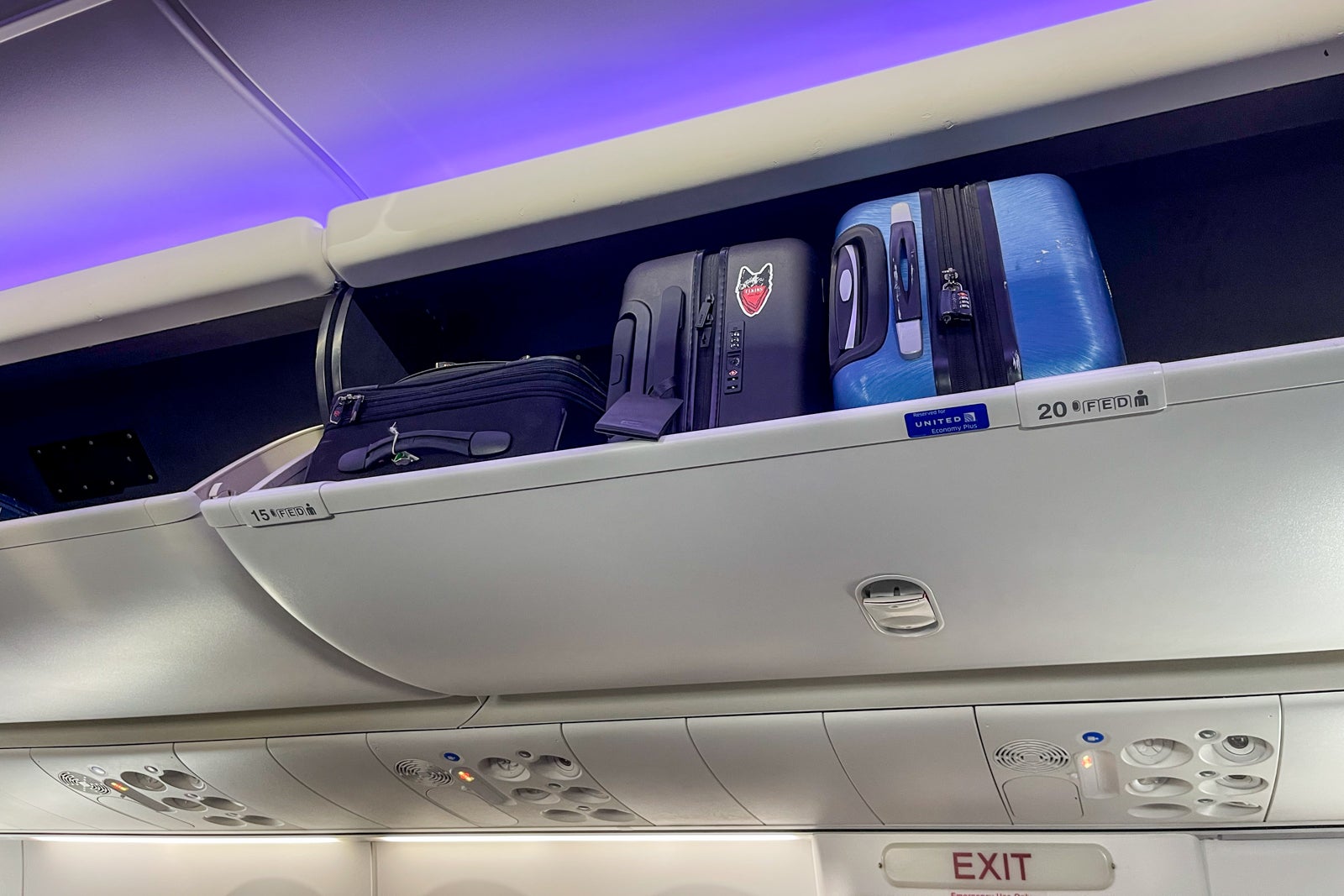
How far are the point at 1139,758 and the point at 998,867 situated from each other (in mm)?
811

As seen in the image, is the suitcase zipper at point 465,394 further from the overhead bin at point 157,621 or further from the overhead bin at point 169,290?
the overhead bin at point 169,290

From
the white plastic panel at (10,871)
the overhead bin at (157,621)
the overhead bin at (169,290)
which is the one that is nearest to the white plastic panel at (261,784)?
the overhead bin at (157,621)

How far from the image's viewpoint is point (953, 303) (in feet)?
4.50

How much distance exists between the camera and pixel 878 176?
68.4 inches

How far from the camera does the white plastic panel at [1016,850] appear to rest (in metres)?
2.67

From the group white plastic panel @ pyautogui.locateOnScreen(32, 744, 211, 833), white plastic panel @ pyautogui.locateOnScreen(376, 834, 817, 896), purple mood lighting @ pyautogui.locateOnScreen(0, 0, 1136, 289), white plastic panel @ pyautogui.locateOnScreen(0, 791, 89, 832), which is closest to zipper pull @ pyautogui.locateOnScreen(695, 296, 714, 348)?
purple mood lighting @ pyautogui.locateOnScreen(0, 0, 1136, 289)

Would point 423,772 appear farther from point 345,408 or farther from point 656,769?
point 345,408

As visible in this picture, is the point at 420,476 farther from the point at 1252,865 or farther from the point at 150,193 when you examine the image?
the point at 1252,865

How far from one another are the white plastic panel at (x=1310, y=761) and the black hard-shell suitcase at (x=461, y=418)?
1.61m

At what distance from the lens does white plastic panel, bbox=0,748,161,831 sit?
10.9 feet

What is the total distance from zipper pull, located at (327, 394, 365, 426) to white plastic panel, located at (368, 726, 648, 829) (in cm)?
112

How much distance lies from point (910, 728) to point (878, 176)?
131 cm

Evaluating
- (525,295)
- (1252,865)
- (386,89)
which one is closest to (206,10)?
(386,89)

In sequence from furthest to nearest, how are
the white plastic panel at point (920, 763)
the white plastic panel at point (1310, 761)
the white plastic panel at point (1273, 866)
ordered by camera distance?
the white plastic panel at point (1273, 866) → the white plastic panel at point (920, 763) → the white plastic panel at point (1310, 761)
